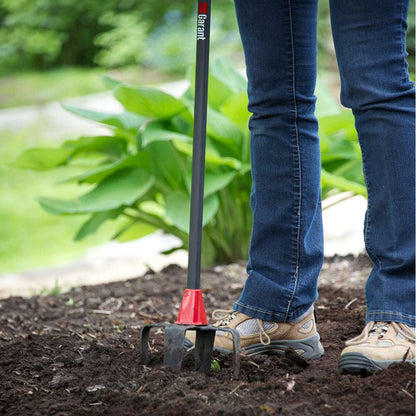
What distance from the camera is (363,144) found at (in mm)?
1398

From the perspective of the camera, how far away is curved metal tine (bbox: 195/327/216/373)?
54.5 inches

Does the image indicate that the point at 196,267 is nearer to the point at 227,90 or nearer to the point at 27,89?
the point at 227,90

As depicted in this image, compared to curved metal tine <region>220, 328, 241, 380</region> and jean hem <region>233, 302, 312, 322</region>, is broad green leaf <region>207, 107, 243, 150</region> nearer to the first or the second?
jean hem <region>233, 302, 312, 322</region>

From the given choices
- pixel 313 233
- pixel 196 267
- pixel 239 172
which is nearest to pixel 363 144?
pixel 313 233

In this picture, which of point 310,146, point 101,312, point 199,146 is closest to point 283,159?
point 310,146

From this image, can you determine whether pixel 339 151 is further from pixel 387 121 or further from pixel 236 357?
pixel 236 357

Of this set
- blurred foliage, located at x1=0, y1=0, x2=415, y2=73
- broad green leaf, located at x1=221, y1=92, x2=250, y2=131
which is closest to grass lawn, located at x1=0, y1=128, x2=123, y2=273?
broad green leaf, located at x1=221, y1=92, x2=250, y2=131

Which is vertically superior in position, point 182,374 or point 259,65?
point 259,65

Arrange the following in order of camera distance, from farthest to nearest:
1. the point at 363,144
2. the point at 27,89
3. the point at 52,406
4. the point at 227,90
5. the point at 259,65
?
the point at 27,89 → the point at 227,90 → the point at 259,65 → the point at 363,144 → the point at 52,406

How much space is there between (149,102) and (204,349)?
1525 millimetres

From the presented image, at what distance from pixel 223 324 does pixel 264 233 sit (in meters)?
0.25

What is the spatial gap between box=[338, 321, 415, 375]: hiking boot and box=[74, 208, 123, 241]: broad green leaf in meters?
1.77

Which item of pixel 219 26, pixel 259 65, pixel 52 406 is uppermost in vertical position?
pixel 219 26

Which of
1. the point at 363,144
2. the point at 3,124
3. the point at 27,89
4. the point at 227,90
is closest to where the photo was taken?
the point at 363,144
